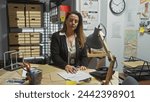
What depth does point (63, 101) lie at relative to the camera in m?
0.79

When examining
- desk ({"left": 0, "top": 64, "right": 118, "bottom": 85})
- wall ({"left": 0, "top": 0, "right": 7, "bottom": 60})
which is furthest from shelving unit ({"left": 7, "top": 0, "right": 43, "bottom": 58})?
desk ({"left": 0, "top": 64, "right": 118, "bottom": 85})

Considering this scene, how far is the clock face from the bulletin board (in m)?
0.16

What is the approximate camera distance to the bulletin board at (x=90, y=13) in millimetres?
2003

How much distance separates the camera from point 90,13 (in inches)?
81.6

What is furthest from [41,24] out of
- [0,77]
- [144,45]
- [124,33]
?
[0,77]

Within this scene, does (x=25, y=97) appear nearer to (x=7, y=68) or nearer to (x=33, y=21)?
(x=7, y=68)

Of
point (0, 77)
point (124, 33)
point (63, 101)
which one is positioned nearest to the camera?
point (63, 101)

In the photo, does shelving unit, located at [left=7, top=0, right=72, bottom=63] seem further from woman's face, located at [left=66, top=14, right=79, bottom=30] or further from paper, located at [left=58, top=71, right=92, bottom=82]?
paper, located at [left=58, top=71, right=92, bottom=82]

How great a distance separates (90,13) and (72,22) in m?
0.56

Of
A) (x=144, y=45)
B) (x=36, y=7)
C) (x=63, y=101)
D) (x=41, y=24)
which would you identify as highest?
(x=36, y=7)

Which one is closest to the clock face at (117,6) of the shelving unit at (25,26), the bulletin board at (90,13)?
the bulletin board at (90,13)

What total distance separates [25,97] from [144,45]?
1.41 m

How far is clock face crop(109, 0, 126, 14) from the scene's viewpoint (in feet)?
6.56

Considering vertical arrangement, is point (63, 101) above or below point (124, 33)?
below
